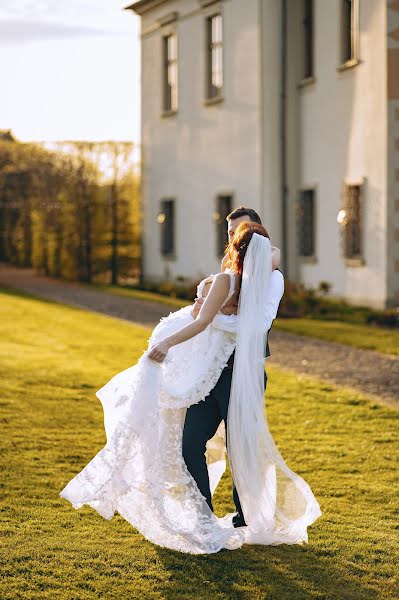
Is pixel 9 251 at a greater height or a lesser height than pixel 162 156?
lesser

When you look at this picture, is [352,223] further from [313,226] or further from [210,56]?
[210,56]

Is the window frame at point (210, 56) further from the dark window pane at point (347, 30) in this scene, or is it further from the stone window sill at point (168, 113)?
the dark window pane at point (347, 30)

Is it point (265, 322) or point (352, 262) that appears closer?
point (265, 322)

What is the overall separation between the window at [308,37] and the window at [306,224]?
2.55m

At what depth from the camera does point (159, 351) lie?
5965 mm

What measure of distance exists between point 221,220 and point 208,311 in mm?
20016

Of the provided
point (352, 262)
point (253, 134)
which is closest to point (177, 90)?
point (253, 134)

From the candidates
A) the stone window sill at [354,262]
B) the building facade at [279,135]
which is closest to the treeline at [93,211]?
the building facade at [279,135]

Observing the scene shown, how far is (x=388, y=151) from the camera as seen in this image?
19422 mm

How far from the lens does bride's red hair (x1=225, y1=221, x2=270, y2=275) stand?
5.96 m

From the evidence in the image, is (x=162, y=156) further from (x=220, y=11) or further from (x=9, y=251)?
(x=9, y=251)

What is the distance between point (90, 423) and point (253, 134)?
14.5 metres

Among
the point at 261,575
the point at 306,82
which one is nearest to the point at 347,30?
the point at 306,82

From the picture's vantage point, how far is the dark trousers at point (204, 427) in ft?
19.7
